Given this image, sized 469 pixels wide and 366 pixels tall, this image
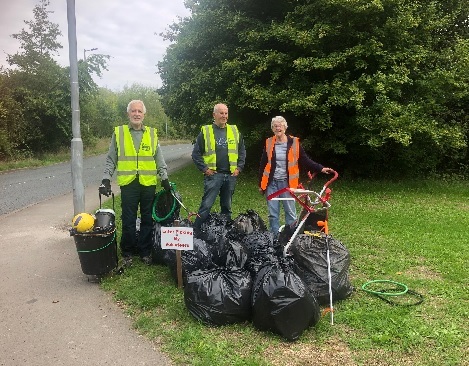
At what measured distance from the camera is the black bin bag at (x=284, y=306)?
3.65 meters

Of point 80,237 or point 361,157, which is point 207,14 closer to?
point 361,157

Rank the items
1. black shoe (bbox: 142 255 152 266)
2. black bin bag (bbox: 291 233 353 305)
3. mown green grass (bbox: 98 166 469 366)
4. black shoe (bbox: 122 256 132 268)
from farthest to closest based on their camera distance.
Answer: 1. black shoe (bbox: 142 255 152 266)
2. black shoe (bbox: 122 256 132 268)
3. black bin bag (bbox: 291 233 353 305)
4. mown green grass (bbox: 98 166 469 366)

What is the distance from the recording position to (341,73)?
11.9 meters

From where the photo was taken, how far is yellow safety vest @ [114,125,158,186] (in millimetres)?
5348

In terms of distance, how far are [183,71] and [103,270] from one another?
1003cm

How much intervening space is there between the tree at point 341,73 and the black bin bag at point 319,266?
7.05 metres

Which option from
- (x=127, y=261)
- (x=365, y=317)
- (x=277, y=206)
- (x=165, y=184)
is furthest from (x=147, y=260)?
(x=365, y=317)

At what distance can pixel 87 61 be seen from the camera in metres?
27.1

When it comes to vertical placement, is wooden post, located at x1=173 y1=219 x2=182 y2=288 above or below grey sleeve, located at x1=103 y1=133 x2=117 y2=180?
below

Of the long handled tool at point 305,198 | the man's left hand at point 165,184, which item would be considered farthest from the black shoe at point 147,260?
the long handled tool at point 305,198

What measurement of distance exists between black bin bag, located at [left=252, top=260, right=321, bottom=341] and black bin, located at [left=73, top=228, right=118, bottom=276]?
2011 millimetres

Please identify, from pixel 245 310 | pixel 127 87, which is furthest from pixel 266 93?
pixel 127 87

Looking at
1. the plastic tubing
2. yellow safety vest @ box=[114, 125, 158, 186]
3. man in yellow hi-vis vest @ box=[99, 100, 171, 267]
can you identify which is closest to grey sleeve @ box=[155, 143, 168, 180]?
man in yellow hi-vis vest @ box=[99, 100, 171, 267]

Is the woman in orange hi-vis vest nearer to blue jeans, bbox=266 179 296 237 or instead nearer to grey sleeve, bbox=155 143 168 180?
blue jeans, bbox=266 179 296 237
